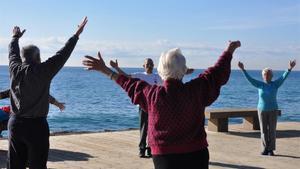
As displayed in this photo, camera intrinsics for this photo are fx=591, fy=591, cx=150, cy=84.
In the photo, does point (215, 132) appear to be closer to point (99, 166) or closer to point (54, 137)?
point (54, 137)

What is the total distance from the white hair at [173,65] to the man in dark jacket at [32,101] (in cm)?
131

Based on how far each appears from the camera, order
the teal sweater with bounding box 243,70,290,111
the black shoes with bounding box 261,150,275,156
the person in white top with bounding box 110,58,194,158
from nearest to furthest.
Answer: the person in white top with bounding box 110,58,194,158 → the teal sweater with bounding box 243,70,290,111 → the black shoes with bounding box 261,150,275,156

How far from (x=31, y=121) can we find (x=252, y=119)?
9.50m

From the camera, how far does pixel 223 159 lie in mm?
9805

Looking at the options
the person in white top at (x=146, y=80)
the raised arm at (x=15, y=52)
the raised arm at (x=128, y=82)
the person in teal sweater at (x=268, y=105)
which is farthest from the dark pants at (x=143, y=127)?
the raised arm at (x=128, y=82)

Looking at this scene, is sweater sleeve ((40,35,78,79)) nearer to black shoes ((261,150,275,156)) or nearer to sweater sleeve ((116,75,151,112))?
sweater sleeve ((116,75,151,112))

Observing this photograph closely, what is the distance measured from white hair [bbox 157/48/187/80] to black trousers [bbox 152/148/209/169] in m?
0.61

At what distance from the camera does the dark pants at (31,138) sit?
560cm

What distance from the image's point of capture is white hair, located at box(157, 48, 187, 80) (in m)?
4.60

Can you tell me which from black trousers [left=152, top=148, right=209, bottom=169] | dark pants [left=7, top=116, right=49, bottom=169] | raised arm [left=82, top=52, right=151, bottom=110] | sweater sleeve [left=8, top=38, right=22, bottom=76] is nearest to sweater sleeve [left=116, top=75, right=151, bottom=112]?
raised arm [left=82, top=52, right=151, bottom=110]

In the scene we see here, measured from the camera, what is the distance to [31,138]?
5.59 meters

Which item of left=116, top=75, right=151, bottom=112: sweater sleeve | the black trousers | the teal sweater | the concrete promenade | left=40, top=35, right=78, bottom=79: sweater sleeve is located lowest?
the concrete promenade

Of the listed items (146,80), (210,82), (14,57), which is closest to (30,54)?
(14,57)

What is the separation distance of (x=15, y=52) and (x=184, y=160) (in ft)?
7.50
